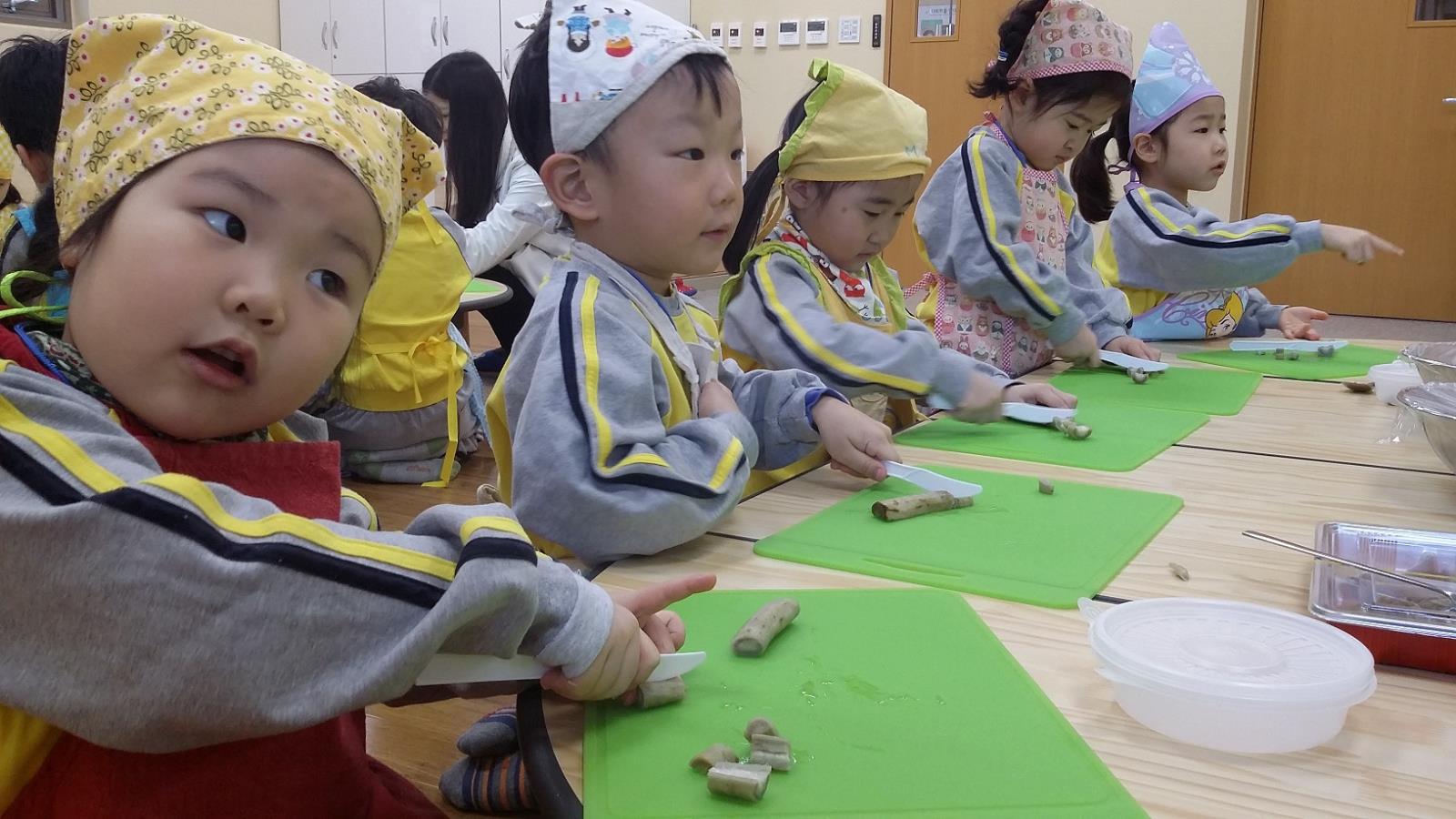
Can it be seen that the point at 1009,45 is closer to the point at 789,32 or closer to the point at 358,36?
the point at 789,32

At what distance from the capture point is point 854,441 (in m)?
1.20

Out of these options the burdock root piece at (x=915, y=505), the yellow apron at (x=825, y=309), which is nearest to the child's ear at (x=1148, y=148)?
the yellow apron at (x=825, y=309)

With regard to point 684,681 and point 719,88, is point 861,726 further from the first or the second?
point 719,88

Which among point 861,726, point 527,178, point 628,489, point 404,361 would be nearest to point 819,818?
point 861,726

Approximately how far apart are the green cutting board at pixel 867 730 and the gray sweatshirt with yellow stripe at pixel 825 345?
68cm

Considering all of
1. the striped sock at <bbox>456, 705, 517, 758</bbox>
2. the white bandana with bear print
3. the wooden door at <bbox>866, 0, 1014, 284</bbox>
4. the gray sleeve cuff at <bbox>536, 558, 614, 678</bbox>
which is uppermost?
the wooden door at <bbox>866, 0, 1014, 284</bbox>

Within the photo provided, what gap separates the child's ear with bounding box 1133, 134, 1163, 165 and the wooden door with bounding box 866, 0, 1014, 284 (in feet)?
10.9

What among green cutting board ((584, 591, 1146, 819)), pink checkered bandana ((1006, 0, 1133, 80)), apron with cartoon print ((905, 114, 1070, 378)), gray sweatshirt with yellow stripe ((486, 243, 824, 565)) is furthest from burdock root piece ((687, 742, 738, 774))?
pink checkered bandana ((1006, 0, 1133, 80))

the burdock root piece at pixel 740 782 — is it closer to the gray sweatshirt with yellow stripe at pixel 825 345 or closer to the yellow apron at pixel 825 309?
the yellow apron at pixel 825 309

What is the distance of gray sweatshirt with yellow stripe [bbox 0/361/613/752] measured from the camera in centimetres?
51

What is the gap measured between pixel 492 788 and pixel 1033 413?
84 cm

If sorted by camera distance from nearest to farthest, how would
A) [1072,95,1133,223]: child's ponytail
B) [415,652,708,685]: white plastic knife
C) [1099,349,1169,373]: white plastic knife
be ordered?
[415,652,708,685]: white plastic knife → [1099,349,1169,373]: white plastic knife → [1072,95,1133,223]: child's ponytail

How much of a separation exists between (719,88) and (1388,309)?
16.8 ft

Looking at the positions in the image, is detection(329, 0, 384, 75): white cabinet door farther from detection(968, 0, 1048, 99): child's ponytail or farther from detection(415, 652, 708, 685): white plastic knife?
detection(415, 652, 708, 685): white plastic knife
